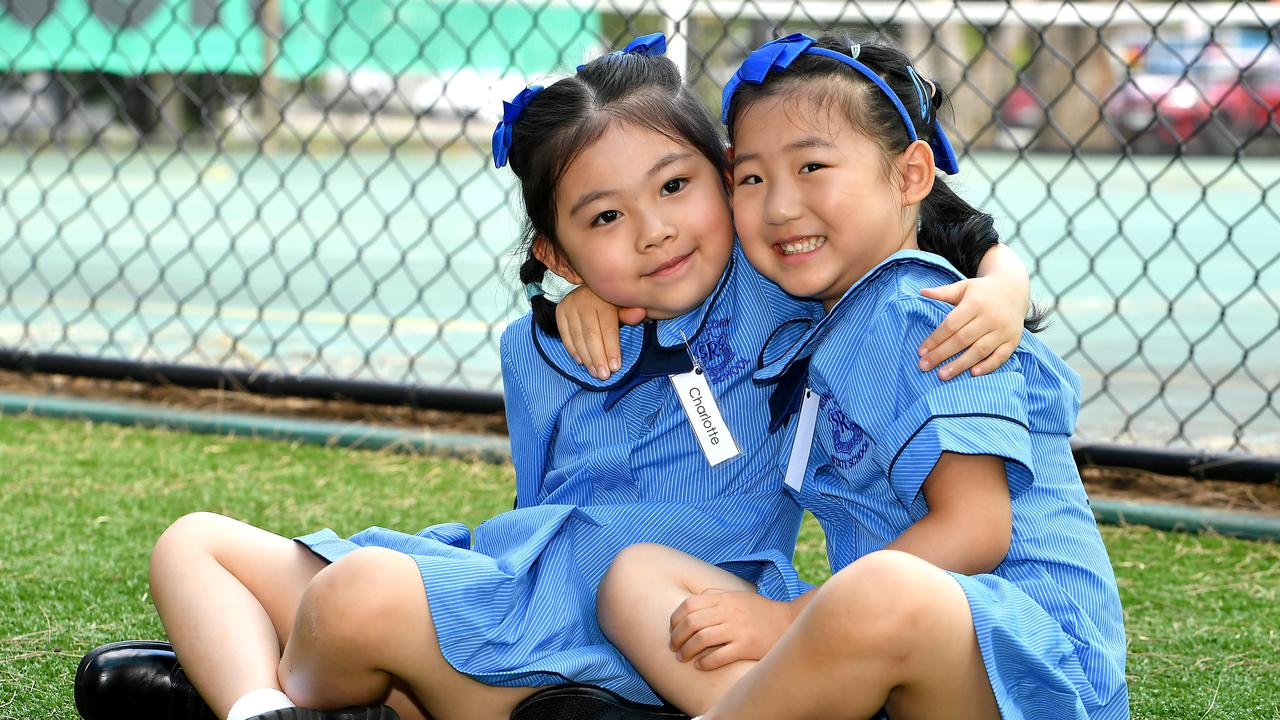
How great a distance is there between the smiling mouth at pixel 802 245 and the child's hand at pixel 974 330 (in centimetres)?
15

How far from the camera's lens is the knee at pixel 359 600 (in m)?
1.54

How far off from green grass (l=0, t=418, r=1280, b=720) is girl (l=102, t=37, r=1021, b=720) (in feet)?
0.96

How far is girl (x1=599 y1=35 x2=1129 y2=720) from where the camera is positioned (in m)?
1.36

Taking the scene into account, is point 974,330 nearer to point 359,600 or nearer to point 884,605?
point 884,605

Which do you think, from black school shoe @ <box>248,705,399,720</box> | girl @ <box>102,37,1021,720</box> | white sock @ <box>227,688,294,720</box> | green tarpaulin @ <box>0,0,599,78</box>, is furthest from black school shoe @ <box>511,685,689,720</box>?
green tarpaulin @ <box>0,0,599,78</box>

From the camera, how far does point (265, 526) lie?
2.61 meters

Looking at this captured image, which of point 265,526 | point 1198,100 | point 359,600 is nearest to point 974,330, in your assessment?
point 359,600

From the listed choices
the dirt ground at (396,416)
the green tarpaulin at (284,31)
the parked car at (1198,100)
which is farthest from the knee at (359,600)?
the parked car at (1198,100)

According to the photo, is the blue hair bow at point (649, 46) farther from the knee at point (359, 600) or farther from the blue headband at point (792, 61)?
the knee at point (359, 600)

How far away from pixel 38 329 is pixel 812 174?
3.78m

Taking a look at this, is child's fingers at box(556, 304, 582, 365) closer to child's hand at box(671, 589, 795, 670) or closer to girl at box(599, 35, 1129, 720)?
girl at box(599, 35, 1129, 720)

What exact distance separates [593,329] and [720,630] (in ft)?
1.43

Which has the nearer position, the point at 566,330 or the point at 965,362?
the point at 965,362

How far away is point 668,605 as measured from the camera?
1587 millimetres
